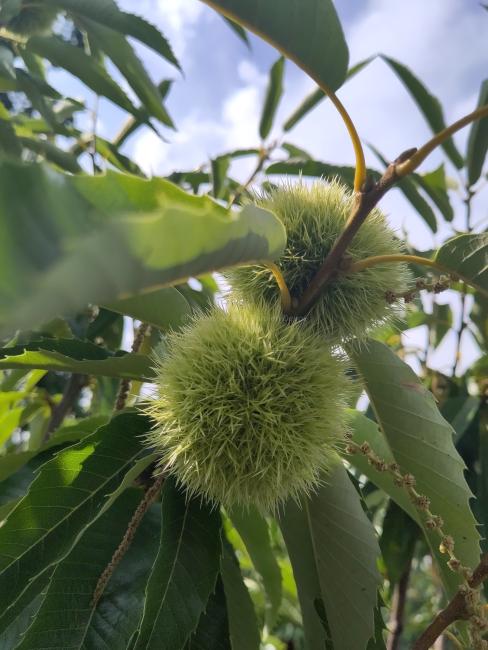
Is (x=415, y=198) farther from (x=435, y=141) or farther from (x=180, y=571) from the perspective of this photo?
(x=180, y=571)

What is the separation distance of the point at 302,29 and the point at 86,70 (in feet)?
3.00

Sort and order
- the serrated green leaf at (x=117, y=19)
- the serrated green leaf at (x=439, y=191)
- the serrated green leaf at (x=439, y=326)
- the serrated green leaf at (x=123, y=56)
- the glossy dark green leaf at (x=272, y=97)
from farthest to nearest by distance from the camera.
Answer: the serrated green leaf at (x=439, y=326)
the glossy dark green leaf at (x=272, y=97)
the serrated green leaf at (x=439, y=191)
the serrated green leaf at (x=123, y=56)
the serrated green leaf at (x=117, y=19)

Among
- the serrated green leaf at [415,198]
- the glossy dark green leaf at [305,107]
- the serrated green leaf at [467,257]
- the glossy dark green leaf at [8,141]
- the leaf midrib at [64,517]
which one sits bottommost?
the leaf midrib at [64,517]

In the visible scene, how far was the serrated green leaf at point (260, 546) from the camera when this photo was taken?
3.91ft

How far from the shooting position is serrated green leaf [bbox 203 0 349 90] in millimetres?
793

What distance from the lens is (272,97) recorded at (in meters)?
2.00

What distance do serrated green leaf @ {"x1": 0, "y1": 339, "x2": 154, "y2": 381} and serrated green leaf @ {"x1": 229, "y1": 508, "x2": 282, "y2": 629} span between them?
0.32 meters

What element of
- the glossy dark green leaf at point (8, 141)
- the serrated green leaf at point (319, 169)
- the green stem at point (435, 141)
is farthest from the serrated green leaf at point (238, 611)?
the glossy dark green leaf at point (8, 141)

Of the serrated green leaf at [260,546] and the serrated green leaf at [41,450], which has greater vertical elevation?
the serrated green leaf at [41,450]

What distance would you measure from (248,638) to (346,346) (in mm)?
519

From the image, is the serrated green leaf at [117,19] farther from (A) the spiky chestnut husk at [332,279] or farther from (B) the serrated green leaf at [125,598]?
(B) the serrated green leaf at [125,598]

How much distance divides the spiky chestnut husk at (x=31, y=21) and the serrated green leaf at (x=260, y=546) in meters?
1.50

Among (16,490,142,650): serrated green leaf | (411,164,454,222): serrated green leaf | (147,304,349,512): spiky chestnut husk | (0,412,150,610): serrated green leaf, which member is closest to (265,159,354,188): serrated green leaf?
(411,164,454,222): serrated green leaf

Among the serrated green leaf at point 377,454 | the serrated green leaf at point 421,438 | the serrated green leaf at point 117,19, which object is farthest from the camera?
the serrated green leaf at point 117,19
